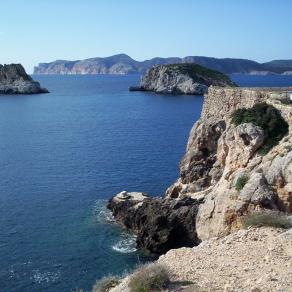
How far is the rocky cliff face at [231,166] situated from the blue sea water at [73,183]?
682 centimetres

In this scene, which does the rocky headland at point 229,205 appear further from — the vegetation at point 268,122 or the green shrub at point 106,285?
the green shrub at point 106,285

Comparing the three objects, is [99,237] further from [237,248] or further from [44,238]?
[237,248]

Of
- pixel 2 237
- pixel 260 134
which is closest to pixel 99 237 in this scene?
pixel 2 237

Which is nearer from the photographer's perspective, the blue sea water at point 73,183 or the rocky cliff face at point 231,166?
the rocky cliff face at point 231,166

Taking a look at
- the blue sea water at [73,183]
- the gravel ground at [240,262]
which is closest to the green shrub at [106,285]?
the gravel ground at [240,262]

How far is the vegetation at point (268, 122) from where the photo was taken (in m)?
36.2

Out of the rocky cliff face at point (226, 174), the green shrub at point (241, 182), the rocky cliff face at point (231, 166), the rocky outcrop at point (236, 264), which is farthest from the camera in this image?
the green shrub at point (241, 182)

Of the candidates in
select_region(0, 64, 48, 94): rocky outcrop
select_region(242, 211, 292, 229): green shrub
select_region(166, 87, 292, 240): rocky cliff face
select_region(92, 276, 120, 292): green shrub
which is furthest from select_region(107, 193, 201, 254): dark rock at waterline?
select_region(0, 64, 48, 94): rocky outcrop

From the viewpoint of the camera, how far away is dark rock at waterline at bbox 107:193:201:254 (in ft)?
130

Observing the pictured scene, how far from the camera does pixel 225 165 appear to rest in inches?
1618

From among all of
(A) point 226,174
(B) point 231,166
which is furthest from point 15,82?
(B) point 231,166

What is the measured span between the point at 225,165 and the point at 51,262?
1496 cm

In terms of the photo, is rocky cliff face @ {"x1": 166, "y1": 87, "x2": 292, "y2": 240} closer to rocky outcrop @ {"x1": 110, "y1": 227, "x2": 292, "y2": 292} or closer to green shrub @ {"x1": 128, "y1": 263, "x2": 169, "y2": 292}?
rocky outcrop @ {"x1": 110, "y1": 227, "x2": 292, "y2": 292}

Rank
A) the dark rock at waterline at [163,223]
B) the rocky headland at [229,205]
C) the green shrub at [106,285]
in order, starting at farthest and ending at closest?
the dark rock at waterline at [163,223] → the green shrub at [106,285] → the rocky headland at [229,205]
